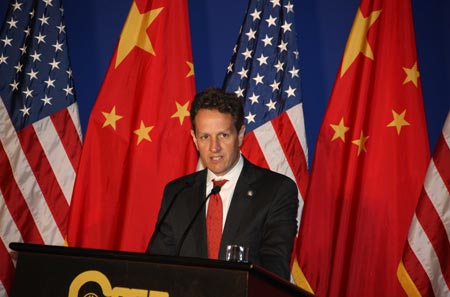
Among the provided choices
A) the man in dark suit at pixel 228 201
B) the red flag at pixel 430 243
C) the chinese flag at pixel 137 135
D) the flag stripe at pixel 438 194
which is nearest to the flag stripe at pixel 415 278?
the red flag at pixel 430 243

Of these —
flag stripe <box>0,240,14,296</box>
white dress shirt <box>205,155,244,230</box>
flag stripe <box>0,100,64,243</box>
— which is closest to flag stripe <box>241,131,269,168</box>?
white dress shirt <box>205,155,244,230</box>

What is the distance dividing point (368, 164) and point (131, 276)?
2.19 metres

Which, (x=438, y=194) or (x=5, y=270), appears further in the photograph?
(x=5, y=270)

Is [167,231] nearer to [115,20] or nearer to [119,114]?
[119,114]

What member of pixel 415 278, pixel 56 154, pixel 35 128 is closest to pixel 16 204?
pixel 56 154

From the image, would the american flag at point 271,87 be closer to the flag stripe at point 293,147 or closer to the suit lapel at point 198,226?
the flag stripe at point 293,147

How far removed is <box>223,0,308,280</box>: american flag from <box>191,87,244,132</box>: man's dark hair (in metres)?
0.90

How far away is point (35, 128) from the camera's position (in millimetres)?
4430

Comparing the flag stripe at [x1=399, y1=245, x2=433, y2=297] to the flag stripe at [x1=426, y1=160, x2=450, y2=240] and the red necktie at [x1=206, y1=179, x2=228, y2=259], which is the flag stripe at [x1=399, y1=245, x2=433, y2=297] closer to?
the flag stripe at [x1=426, y1=160, x2=450, y2=240]

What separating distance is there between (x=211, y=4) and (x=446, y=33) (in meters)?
1.67

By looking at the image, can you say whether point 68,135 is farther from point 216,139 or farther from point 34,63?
point 216,139

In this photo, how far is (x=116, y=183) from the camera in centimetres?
427

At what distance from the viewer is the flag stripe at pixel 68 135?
175 inches

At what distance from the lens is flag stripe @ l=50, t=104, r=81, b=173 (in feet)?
Result: 14.6
